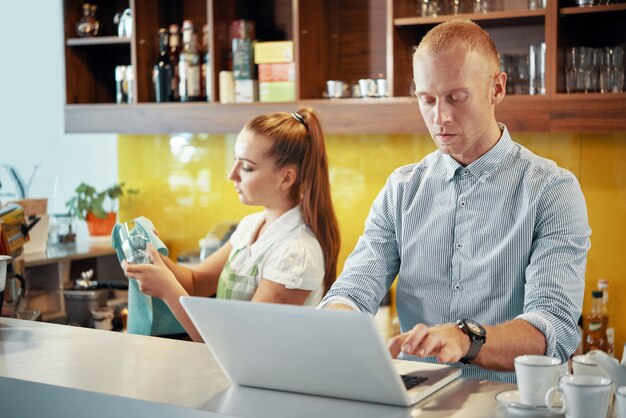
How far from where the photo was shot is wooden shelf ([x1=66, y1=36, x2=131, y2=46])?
386 cm

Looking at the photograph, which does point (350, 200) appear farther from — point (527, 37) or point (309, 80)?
point (527, 37)

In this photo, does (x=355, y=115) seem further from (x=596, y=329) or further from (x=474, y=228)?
(x=474, y=228)

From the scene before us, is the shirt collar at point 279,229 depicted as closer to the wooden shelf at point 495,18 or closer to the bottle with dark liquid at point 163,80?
the wooden shelf at point 495,18

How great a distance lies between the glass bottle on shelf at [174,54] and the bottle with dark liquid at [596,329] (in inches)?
72.7

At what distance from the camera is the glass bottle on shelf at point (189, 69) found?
12.4 feet

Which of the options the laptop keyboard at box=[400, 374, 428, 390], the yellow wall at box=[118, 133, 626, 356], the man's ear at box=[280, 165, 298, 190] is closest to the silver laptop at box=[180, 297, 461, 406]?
the laptop keyboard at box=[400, 374, 428, 390]

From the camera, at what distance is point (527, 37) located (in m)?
3.33

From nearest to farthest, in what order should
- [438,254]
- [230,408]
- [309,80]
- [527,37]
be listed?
[230,408] < [438,254] < [527,37] < [309,80]

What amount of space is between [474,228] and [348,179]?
6.15ft

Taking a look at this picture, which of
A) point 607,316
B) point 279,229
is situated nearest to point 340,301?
point 279,229

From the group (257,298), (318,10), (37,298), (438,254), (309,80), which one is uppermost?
(318,10)

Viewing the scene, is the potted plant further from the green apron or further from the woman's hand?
the woman's hand

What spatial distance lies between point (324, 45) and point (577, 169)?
1093 mm

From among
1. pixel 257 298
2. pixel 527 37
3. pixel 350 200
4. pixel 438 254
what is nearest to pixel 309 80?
pixel 350 200
